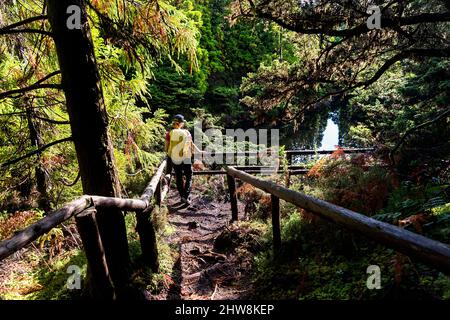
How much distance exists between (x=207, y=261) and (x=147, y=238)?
1647 millimetres

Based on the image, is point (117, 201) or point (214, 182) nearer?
point (117, 201)

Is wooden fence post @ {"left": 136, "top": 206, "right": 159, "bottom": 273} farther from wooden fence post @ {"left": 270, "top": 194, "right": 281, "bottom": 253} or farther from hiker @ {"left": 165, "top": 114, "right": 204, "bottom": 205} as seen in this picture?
hiker @ {"left": 165, "top": 114, "right": 204, "bottom": 205}

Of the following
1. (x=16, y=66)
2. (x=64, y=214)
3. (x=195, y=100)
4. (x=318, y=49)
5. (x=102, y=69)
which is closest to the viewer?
(x=64, y=214)

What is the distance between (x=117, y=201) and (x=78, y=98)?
4.04 ft

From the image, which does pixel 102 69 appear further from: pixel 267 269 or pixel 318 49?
pixel 318 49

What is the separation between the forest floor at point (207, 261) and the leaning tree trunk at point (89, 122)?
0.83 metres

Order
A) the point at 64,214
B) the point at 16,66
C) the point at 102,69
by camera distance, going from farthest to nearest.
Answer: the point at 16,66 < the point at 102,69 < the point at 64,214

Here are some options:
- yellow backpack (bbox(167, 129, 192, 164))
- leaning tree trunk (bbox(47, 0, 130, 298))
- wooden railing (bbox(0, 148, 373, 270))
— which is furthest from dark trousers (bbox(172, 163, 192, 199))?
leaning tree trunk (bbox(47, 0, 130, 298))

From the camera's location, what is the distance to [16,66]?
18.7ft

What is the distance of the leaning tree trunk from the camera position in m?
3.50

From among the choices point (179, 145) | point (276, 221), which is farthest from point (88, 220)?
point (179, 145)

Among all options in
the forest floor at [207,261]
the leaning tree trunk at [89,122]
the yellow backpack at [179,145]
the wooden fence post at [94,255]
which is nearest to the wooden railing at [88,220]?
the wooden fence post at [94,255]

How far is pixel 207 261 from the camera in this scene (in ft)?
18.2
